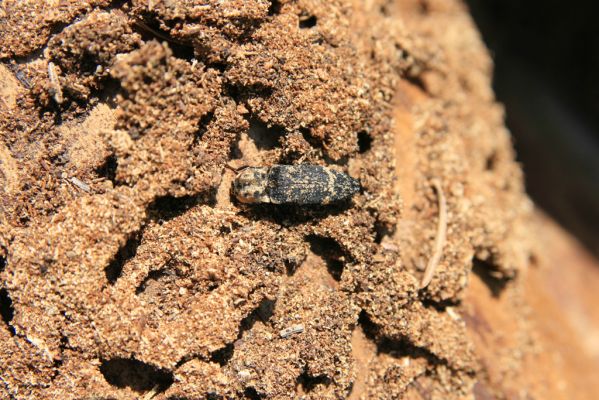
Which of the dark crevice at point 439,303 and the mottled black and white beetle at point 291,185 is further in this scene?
the dark crevice at point 439,303

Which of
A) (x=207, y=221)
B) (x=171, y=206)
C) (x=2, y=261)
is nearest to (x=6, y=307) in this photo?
(x=2, y=261)

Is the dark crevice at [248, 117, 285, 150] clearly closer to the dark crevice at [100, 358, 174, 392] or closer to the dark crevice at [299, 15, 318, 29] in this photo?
the dark crevice at [299, 15, 318, 29]

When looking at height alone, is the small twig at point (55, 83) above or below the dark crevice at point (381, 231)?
above

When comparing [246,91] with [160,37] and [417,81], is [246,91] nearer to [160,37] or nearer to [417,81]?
[160,37]

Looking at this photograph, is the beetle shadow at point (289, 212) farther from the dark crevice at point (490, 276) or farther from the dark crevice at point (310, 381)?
the dark crevice at point (490, 276)

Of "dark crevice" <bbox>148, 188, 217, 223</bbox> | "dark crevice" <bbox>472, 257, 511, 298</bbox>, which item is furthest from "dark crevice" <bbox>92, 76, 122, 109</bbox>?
"dark crevice" <bbox>472, 257, 511, 298</bbox>

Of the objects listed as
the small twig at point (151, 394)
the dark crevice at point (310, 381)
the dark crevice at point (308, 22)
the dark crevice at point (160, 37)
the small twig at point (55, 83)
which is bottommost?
the small twig at point (151, 394)

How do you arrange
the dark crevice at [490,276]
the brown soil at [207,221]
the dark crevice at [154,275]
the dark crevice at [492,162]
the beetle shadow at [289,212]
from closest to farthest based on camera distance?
the brown soil at [207,221] < the dark crevice at [154,275] < the beetle shadow at [289,212] < the dark crevice at [490,276] < the dark crevice at [492,162]

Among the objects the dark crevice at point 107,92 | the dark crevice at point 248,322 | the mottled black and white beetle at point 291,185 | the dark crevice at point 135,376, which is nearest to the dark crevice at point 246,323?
the dark crevice at point 248,322
